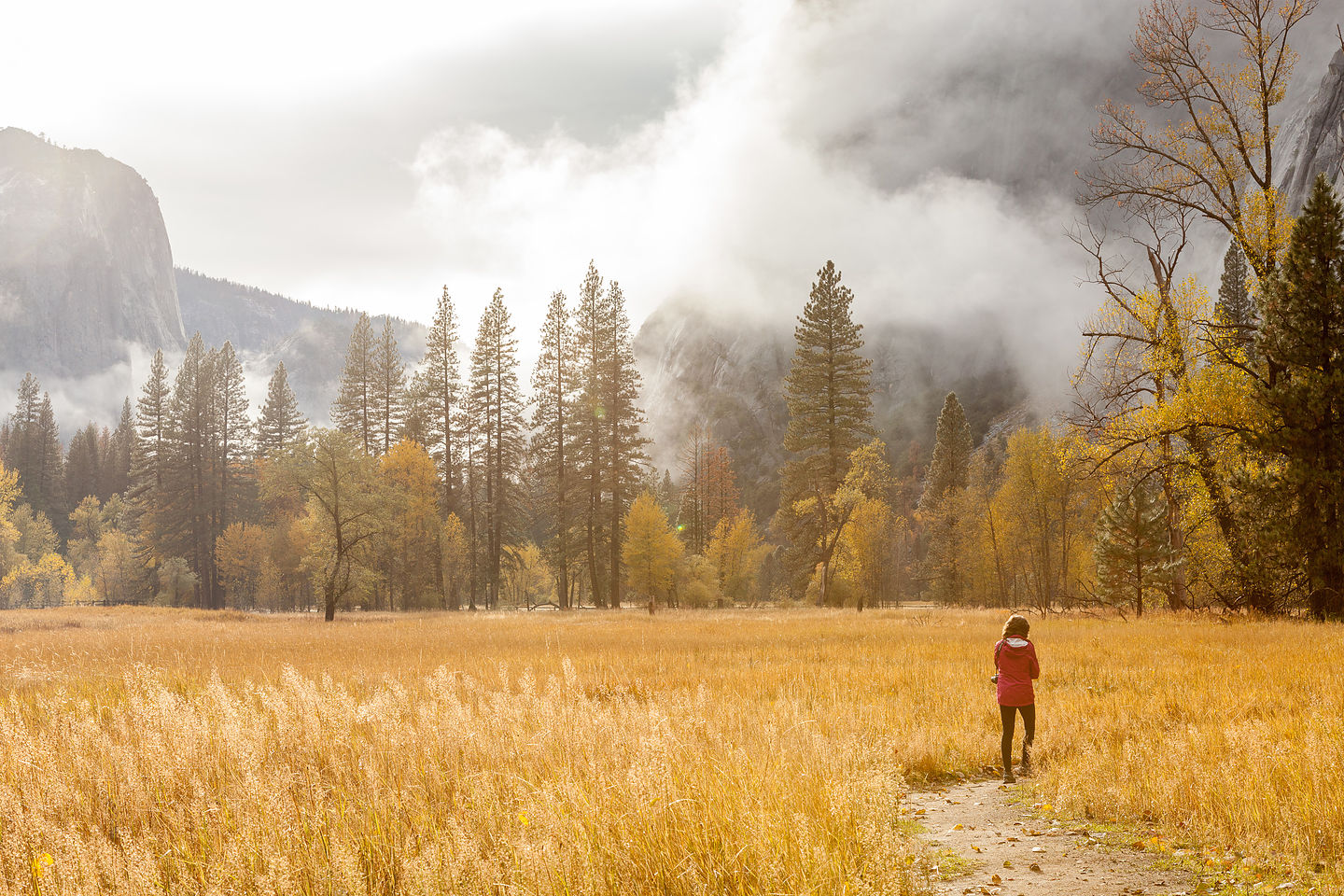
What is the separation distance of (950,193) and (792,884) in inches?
8178

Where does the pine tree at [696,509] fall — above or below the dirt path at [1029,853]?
above

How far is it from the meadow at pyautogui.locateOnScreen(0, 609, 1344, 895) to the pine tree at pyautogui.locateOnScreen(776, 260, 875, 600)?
1209 inches

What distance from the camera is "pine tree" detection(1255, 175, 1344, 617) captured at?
1886 centimetres

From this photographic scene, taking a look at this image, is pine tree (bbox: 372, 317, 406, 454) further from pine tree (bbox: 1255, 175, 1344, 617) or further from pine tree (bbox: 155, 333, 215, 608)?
pine tree (bbox: 1255, 175, 1344, 617)

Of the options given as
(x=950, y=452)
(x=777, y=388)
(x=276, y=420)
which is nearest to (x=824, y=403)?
(x=950, y=452)

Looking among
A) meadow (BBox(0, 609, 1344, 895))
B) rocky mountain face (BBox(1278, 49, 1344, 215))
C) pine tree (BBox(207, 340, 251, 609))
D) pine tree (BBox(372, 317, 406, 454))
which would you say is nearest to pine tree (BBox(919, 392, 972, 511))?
rocky mountain face (BBox(1278, 49, 1344, 215))

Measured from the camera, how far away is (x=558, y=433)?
155 ft

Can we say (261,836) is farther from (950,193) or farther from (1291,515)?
(950,193)

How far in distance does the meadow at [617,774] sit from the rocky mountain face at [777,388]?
133 m

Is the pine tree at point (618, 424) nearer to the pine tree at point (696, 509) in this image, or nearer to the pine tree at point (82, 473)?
the pine tree at point (696, 509)

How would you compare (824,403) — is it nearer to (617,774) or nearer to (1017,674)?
(1017,674)

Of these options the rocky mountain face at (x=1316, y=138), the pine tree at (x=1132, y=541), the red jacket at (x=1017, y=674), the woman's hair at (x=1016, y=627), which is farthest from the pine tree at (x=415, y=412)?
the rocky mountain face at (x=1316, y=138)

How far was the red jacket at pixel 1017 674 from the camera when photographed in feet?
25.9

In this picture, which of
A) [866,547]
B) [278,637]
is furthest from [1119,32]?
[278,637]
